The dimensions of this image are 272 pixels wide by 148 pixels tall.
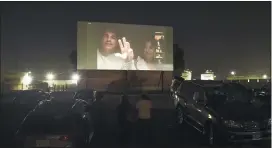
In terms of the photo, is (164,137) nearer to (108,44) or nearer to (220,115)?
(220,115)

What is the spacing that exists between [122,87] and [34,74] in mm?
10009

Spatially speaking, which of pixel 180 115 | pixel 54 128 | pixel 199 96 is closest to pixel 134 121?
pixel 180 115

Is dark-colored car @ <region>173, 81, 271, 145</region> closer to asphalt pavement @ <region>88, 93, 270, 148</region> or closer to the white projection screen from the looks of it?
asphalt pavement @ <region>88, 93, 270, 148</region>

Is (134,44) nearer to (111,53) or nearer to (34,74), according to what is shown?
(111,53)

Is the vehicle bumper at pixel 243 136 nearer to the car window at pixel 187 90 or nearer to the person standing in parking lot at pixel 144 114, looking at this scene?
the car window at pixel 187 90

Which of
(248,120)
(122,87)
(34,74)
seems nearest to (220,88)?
(248,120)

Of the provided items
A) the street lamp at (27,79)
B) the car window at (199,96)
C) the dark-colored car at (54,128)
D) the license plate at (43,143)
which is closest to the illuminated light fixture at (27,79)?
the street lamp at (27,79)

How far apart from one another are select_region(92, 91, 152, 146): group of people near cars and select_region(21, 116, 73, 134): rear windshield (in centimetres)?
219

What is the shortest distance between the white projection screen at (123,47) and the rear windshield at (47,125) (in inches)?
636

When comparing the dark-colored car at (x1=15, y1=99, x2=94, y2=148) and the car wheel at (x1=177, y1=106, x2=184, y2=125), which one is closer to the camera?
the dark-colored car at (x1=15, y1=99, x2=94, y2=148)

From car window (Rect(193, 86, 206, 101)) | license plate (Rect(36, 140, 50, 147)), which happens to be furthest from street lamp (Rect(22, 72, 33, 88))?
license plate (Rect(36, 140, 50, 147))

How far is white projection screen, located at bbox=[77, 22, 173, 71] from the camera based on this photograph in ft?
71.0

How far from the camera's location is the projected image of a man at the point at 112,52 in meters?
21.8

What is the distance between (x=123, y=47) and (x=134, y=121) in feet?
44.0
